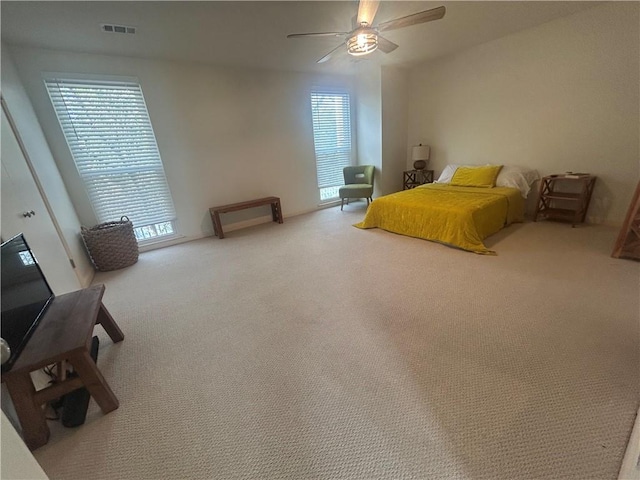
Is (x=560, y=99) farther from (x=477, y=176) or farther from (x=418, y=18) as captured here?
(x=418, y=18)

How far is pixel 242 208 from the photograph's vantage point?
4.05 m

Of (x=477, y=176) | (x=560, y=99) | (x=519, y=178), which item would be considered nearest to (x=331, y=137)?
(x=477, y=176)

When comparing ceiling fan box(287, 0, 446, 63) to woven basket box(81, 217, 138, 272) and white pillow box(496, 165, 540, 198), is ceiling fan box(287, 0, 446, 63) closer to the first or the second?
white pillow box(496, 165, 540, 198)

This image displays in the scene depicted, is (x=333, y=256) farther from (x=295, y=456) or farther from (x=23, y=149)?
(x=23, y=149)

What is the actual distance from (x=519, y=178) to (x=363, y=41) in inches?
109

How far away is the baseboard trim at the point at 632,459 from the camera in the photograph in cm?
83

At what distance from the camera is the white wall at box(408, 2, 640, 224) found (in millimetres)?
2779

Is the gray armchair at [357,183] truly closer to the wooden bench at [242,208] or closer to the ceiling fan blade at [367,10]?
the wooden bench at [242,208]

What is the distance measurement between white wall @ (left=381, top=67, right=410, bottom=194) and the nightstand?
26 cm

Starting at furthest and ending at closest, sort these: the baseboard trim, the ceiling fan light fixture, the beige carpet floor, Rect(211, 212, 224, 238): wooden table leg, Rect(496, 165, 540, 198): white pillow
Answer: Rect(211, 212, 224, 238): wooden table leg → Rect(496, 165, 540, 198): white pillow → the ceiling fan light fixture → the beige carpet floor → the baseboard trim

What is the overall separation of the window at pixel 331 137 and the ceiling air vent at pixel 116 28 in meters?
2.70

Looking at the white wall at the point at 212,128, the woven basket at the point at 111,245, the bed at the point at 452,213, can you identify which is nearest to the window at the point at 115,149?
the white wall at the point at 212,128

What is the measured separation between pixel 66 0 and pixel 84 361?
2547 mm

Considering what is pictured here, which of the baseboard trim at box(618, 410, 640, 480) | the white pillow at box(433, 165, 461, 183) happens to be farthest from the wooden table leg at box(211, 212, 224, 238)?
the baseboard trim at box(618, 410, 640, 480)
